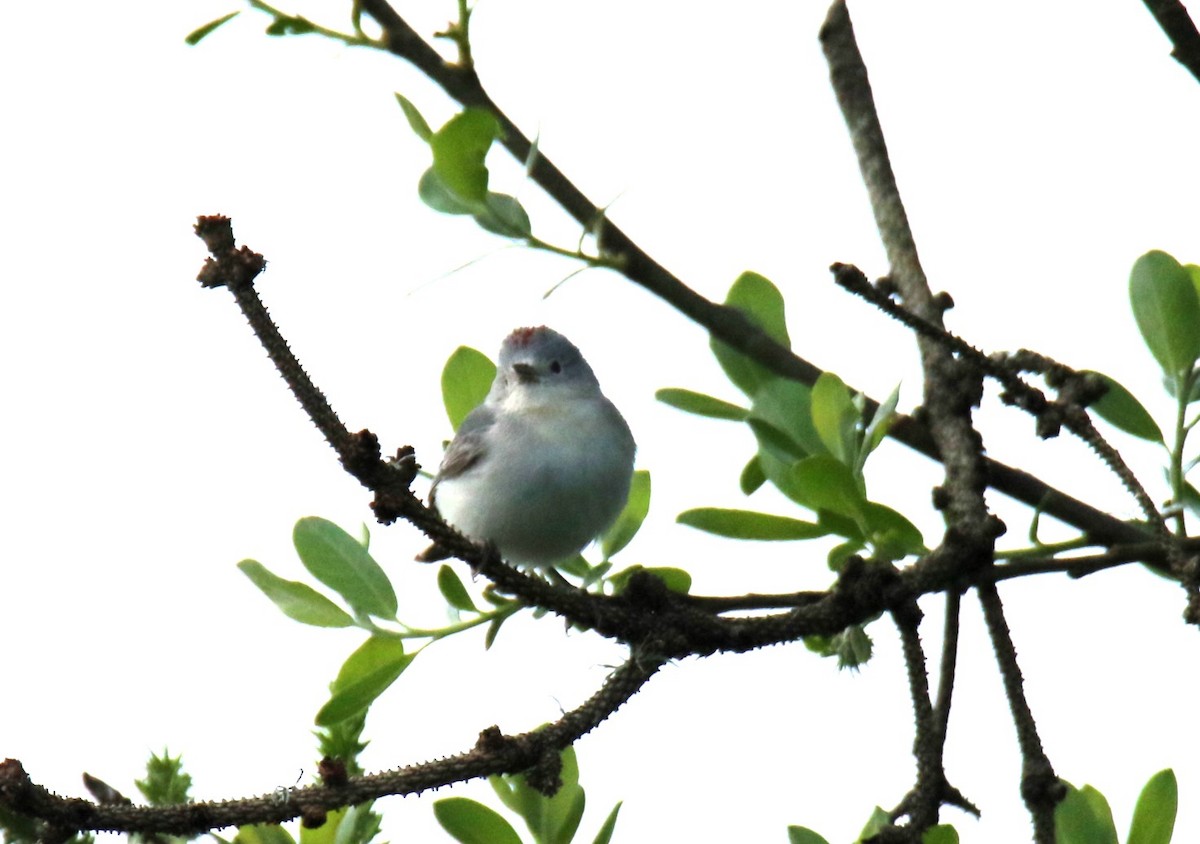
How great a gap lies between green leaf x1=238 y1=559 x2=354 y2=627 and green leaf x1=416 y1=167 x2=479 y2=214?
0.58m

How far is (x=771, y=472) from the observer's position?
2.21 m

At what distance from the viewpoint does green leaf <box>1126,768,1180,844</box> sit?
1.96 m

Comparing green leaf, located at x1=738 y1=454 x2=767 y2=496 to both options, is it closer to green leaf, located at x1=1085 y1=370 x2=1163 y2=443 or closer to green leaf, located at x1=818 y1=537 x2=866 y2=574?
green leaf, located at x1=818 y1=537 x2=866 y2=574

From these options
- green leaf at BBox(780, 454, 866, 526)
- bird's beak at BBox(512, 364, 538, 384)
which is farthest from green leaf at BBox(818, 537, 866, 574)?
bird's beak at BBox(512, 364, 538, 384)

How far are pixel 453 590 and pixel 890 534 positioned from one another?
2.26 ft

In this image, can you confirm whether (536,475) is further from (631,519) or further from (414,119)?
(414,119)

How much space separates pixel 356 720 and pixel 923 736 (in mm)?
755

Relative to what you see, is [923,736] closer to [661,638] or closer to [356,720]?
[661,638]

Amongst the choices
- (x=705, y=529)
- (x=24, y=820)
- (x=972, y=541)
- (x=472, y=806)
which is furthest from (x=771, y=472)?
(x=24, y=820)

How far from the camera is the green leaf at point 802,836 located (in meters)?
1.93

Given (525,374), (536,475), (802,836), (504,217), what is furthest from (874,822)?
(525,374)

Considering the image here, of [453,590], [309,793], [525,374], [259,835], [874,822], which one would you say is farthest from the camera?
[525,374]

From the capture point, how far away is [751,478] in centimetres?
258

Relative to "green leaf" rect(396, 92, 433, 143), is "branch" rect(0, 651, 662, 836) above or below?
below
